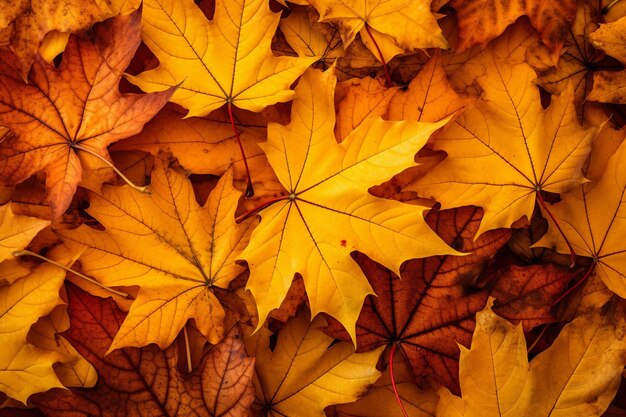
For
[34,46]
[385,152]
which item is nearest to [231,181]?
[385,152]

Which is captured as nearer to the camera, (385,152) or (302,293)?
(385,152)

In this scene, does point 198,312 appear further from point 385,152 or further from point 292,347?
point 385,152

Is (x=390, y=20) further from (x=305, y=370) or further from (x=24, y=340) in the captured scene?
(x=24, y=340)

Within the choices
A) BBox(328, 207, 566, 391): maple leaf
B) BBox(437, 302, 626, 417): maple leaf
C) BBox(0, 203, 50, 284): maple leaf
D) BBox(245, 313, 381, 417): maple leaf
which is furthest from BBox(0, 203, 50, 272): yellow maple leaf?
BBox(437, 302, 626, 417): maple leaf

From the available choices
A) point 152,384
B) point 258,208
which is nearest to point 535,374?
point 258,208

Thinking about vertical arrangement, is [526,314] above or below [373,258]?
below

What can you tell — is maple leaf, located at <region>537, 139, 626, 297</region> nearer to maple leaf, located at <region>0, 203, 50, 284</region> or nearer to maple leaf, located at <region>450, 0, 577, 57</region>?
maple leaf, located at <region>450, 0, 577, 57</region>
